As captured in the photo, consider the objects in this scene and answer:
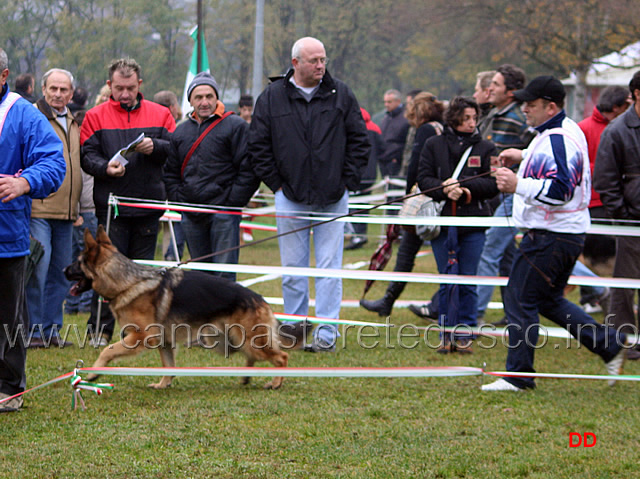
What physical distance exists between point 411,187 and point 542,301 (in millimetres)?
2356


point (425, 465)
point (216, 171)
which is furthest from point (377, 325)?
point (425, 465)

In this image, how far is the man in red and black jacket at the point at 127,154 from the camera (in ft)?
19.7

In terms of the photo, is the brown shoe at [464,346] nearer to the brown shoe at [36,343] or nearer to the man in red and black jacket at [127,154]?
the man in red and black jacket at [127,154]

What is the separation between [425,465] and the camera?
3686 mm

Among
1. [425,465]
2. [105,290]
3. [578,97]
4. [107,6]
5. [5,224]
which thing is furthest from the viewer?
[578,97]

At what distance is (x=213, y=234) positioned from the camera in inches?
251

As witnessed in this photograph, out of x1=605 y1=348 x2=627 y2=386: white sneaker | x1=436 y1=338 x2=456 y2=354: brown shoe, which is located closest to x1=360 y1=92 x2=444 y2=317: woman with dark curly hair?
x1=436 y1=338 x2=456 y2=354: brown shoe

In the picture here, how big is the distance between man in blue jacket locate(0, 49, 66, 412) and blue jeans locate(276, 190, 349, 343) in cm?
239

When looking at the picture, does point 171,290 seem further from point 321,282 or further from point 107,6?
point 107,6

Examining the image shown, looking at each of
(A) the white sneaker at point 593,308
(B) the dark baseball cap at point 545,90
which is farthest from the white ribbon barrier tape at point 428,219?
(A) the white sneaker at point 593,308

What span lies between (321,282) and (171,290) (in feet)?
5.35

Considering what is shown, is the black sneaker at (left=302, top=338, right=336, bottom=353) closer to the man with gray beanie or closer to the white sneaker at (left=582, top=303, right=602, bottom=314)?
the man with gray beanie

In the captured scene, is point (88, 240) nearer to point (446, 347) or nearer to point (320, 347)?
point (320, 347)

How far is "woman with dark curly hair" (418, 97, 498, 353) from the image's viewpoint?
6348 millimetres
